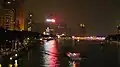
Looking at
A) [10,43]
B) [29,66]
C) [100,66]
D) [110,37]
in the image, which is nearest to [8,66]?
[29,66]

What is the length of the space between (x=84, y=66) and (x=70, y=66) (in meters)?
3.06

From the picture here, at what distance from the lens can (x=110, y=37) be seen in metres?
192

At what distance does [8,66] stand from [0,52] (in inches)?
819

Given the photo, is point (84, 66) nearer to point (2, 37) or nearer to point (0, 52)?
point (0, 52)

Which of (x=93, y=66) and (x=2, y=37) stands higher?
(x=2, y=37)

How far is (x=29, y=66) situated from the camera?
4494cm

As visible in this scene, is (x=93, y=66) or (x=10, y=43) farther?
(x=10, y=43)

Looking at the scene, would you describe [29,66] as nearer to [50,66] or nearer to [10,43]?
[50,66]

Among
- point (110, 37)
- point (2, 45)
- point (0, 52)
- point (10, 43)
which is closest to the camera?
point (0, 52)

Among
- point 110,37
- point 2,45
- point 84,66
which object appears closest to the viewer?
point 84,66

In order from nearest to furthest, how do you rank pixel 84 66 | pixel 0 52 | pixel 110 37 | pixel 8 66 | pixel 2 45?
pixel 8 66, pixel 84 66, pixel 0 52, pixel 2 45, pixel 110 37

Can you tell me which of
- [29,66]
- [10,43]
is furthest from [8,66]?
[10,43]

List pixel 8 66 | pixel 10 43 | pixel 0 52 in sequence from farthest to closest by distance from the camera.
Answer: pixel 10 43, pixel 0 52, pixel 8 66

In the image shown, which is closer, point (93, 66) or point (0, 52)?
point (93, 66)
